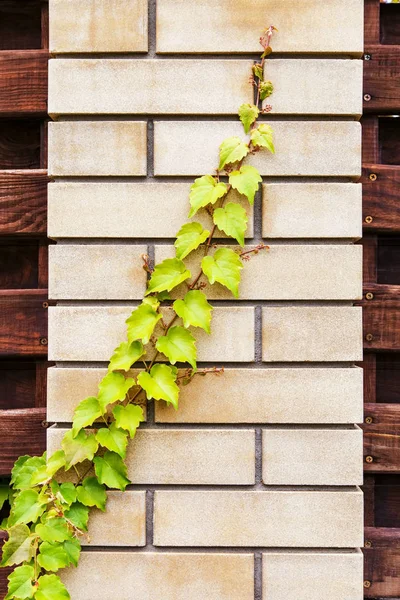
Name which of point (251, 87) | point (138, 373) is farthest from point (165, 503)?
point (251, 87)

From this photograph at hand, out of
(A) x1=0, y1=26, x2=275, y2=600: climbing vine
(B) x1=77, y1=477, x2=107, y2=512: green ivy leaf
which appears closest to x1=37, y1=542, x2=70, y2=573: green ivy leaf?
(A) x1=0, y1=26, x2=275, y2=600: climbing vine

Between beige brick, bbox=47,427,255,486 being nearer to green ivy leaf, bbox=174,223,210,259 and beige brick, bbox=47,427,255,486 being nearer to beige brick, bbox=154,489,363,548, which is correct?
beige brick, bbox=154,489,363,548

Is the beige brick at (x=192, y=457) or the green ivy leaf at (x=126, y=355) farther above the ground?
the green ivy leaf at (x=126, y=355)

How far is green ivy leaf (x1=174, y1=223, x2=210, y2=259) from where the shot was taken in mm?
1228

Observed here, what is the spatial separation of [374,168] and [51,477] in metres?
1.21

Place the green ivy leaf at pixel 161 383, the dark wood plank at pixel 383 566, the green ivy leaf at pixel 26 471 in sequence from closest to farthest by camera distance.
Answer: the green ivy leaf at pixel 161 383 → the green ivy leaf at pixel 26 471 → the dark wood plank at pixel 383 566

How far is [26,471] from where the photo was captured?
52.9 inches

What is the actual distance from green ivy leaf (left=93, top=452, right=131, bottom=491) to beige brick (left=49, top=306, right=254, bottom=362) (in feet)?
0.79

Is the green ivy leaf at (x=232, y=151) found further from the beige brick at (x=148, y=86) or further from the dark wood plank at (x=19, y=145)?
the dark wood plank at (x=19, y=145)

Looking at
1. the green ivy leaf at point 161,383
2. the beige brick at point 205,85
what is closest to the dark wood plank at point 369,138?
the beige brick at point 205,85

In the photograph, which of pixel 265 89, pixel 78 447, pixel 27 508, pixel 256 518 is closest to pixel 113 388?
pixel 78 447

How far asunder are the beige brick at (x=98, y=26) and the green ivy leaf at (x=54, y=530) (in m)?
1.16

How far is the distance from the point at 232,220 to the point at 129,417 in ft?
1.76

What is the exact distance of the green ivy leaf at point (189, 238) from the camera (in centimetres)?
123
